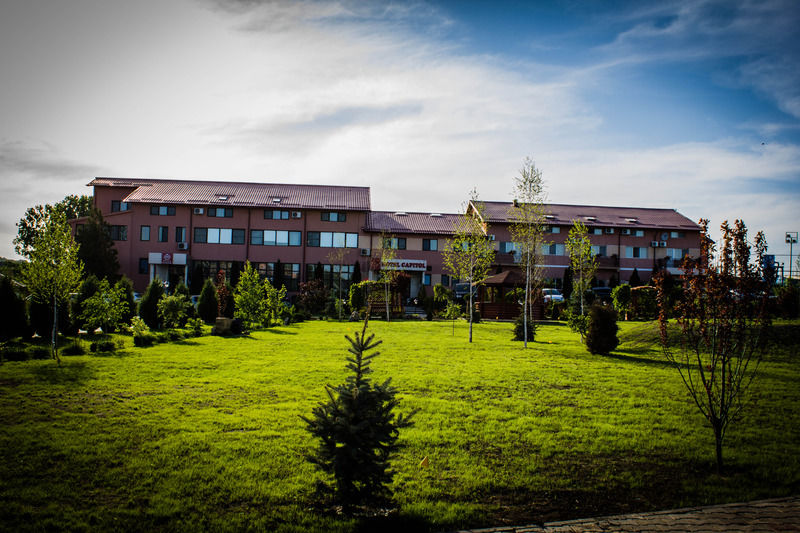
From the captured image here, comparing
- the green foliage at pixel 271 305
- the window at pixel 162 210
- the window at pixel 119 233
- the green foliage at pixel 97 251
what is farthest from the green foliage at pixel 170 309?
the window at pixel 119 233

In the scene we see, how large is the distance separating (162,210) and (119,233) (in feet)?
13.6

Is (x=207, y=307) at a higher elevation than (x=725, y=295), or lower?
lower

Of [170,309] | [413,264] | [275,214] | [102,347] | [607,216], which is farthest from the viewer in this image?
[607,216]

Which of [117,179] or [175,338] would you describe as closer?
[175,338]

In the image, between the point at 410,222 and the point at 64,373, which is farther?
the point at 410,222

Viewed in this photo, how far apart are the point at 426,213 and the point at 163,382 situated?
1484 inches

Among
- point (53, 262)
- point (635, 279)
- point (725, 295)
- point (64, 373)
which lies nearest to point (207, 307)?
point (53, 262)

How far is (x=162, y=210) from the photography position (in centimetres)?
3909

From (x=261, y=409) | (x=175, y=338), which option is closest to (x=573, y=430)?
(x=261, y=409)

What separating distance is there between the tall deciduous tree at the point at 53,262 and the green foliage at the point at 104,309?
10.1 feet

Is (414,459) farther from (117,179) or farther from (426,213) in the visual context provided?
(117,179)

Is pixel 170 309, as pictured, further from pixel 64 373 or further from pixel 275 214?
pixel 275 214

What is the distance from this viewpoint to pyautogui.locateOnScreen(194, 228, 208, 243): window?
128 feet

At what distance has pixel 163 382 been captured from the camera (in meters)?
8.87
